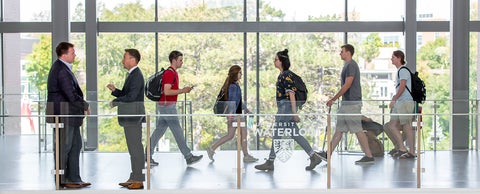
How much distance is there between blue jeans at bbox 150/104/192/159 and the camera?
8562mm

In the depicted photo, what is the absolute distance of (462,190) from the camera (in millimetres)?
8609

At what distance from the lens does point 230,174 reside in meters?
8.69

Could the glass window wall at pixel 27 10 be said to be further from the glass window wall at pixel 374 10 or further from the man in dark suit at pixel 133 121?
the man in dark suit at pixel 133 121

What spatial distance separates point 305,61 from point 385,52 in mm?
1397

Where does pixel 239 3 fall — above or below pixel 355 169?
above

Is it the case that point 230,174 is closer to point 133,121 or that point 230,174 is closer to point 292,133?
point 292,133

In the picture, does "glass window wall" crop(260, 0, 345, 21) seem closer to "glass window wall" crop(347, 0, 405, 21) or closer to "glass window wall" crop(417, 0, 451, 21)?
"glass window wall" crop(347, 0, 405, 21)

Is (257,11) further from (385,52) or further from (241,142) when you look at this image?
(241,142)

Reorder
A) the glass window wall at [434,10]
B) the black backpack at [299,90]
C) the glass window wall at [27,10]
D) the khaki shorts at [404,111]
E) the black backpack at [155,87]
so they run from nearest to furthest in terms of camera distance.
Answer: the khaki shorts at [404,111] → the black backpack at [299,90] → the black backpack at [155,87] → the glass window wall at [434,10] → the glass window wall at [27,10]

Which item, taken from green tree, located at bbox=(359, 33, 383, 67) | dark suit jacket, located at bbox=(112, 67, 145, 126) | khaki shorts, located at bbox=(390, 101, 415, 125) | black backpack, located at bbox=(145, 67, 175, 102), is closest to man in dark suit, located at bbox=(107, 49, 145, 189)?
dark suit jacket, located at bbox=(112, 67, 145, 126)

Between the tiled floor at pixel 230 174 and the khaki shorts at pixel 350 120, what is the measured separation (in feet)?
0.82

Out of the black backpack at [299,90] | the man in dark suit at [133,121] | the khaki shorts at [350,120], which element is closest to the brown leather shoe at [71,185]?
the man in dark suit at [133,121]

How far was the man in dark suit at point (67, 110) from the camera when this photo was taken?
335 inches

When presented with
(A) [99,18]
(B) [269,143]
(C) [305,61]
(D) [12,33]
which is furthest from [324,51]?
(B) [269,143]
